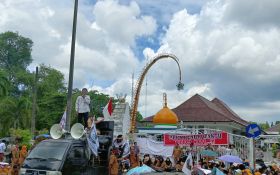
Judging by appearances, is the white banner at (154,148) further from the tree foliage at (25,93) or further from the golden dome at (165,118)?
the golden dome at (165,118)

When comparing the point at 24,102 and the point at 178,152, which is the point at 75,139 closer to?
the point at 178,152

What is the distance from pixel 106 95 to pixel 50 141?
63.2 metres

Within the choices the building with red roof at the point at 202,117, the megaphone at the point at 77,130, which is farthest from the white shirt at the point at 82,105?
the building with red roof at the point at 202,117

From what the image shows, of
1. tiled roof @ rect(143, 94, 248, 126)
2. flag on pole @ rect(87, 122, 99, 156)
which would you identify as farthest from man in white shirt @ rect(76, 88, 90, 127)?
tiled roof @ rect(143, 94, 248, 126)

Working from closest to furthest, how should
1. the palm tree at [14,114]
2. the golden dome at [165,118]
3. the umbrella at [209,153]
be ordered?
1. the umbrella at [209,153]
2. the golden dome at [165,118]
3. the palm tree at [14,114]

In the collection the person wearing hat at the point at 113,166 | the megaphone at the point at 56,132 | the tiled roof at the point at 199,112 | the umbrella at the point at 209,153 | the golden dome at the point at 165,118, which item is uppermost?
the tiled roof at the point at 199,112

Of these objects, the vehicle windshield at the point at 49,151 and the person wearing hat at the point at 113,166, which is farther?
the person wearing hat at the point at 113,166

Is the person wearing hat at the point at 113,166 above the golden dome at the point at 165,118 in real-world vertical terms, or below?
below

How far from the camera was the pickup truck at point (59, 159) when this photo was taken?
13.0 meters

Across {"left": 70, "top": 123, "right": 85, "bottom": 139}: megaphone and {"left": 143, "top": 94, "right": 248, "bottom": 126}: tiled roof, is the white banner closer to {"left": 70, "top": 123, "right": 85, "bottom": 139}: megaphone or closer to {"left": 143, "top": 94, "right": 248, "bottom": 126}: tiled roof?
{"left": 70, "top": 123, "right": 85, "bottom": 139}: megaphone

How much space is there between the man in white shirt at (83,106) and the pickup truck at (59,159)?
2.41 metres

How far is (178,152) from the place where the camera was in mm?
20844

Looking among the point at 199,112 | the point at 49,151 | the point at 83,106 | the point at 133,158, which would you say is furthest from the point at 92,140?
the point at 199,112

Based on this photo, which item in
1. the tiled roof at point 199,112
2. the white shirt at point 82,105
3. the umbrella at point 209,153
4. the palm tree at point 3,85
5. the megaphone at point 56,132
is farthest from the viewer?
the tiled roof at point 199,112
